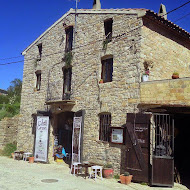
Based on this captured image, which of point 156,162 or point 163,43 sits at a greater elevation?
point 163,43

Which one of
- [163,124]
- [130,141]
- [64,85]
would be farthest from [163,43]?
[64,85]

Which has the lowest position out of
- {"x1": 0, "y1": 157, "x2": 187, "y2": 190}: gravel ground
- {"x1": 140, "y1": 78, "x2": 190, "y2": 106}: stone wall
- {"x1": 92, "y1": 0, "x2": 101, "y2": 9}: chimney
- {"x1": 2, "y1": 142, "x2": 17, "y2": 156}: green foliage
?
{"x1": 0, "y1": 157, "x2": 187, "y2": 190}: gravel ground

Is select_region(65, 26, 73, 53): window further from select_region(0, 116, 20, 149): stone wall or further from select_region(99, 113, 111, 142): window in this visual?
select_region(0, 116, 20, 149): stone wall

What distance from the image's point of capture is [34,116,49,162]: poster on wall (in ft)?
43.2

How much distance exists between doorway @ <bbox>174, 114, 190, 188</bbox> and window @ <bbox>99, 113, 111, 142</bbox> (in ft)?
9.35

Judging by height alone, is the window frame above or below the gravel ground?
above

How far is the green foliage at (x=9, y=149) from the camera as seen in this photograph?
1553 centimetres

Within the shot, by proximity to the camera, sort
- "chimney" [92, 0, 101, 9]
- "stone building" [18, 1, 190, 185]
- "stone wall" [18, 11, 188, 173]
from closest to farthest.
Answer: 1. "stone building" [18, 1, 190, 185]
2. "stone wall" [18, 11, 188, 173]
3. "chimney" [92, 0, 101, 9]

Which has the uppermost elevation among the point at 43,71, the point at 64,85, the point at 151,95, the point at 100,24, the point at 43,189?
the point at 100,24

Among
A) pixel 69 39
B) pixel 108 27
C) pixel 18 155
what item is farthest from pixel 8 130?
pixel 108 27

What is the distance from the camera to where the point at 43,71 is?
1465cm

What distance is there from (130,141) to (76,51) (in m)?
5.89

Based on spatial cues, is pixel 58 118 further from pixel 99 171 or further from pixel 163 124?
pixel 163 124

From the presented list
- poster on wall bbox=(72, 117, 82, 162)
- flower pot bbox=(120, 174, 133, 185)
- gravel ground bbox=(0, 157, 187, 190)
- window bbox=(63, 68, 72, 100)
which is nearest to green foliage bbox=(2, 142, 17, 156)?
gravel ground bbox=(0, 157, 187, 190)
